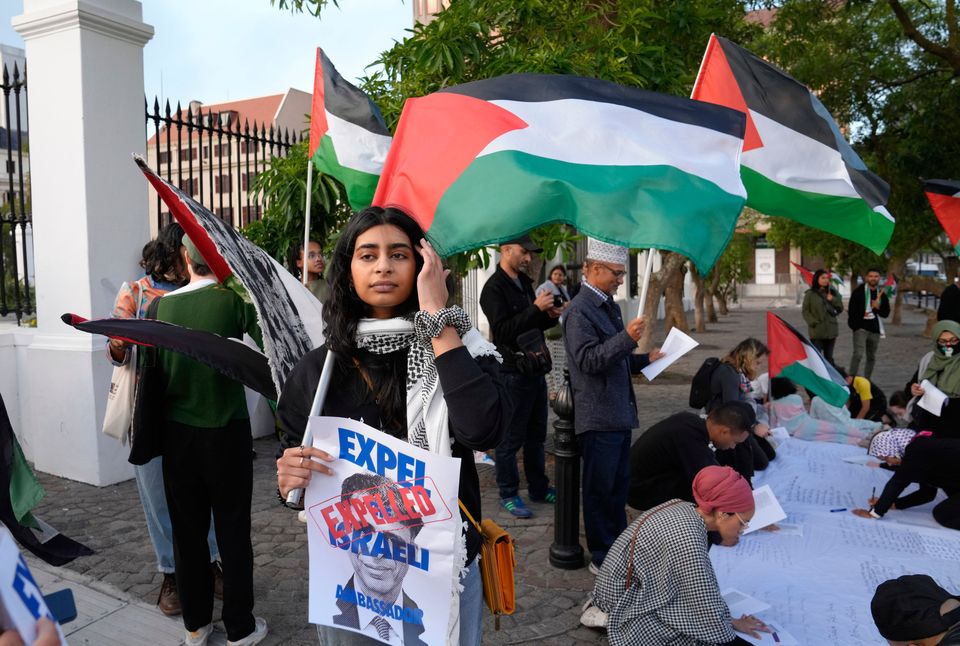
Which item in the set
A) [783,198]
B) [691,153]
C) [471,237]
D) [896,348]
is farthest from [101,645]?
[896,348]

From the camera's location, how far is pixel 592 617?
386 centimetres

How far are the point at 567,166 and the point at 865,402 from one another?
7172 millimetres

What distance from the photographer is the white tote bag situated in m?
3.57

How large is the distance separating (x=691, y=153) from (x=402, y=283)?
1473mm

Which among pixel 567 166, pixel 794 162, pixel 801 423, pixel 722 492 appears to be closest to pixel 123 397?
pixel 567 166

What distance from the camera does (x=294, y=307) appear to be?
8.55ft

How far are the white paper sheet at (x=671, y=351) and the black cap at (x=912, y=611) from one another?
5.65ft

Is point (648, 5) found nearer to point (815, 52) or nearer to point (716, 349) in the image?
point (815, 52)

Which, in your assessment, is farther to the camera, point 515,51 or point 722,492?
point 515,51

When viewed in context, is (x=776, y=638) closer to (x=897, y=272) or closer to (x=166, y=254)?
(x=166, y=254)

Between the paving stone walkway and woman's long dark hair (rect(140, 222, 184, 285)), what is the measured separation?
1785mm

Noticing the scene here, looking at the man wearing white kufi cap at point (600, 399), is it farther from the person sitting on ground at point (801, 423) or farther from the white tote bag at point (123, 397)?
the person sitting on ground at point (801, 423)

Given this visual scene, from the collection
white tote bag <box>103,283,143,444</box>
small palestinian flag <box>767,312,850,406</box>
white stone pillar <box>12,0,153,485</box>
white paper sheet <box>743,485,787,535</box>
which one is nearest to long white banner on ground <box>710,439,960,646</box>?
white paper sheet <box>743,485,787,535</box>

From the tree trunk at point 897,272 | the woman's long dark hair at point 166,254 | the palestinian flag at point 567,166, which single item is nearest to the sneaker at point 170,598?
the woman's long dark hair at point 166,254
